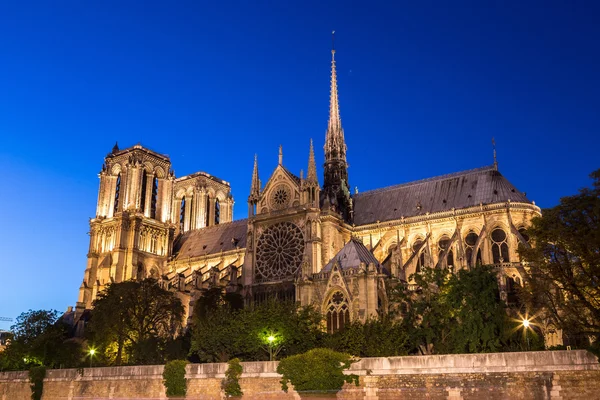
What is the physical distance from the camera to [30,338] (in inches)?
2157

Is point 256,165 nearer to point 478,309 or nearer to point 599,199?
point 478,309

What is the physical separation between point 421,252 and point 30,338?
33.9m

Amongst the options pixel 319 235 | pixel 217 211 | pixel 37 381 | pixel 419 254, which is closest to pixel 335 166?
pixel 319 235

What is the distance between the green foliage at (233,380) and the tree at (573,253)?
14.6 metres

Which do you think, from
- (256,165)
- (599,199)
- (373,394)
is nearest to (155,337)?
(256,165)

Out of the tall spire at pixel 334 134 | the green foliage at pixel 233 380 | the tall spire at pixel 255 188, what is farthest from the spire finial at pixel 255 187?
the green foliage at pixel 233 380

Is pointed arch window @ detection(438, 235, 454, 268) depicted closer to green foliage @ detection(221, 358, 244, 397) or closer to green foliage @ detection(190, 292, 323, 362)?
green foliage @ detection(190, 292, 323, 362)

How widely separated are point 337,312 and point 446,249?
14249 mm

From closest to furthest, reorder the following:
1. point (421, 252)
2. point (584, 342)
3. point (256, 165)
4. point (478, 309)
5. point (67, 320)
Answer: point (584, 342)
point (478, 309)
point (421, 252)
point (256, 165)
point (67, 320)

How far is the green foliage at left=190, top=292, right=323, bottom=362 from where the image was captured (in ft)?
119

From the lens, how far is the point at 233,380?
101 feet

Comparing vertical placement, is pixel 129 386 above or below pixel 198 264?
below

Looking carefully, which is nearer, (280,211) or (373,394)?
(373,394)

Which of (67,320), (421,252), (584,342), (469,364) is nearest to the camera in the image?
(469,364)
